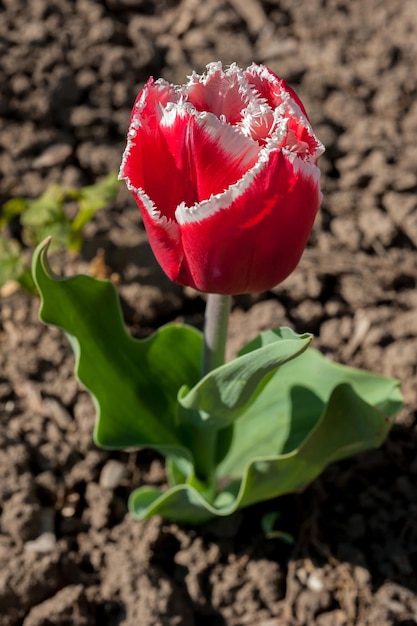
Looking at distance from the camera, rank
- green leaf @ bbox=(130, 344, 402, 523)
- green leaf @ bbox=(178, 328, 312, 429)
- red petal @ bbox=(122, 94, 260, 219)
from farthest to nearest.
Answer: green leaf @ bbox=(130, 344, 402, 523)
green leaf @ bbox=(178, 328, 312, 429)
red petal @ bbox=(122, 94, 260, 219)

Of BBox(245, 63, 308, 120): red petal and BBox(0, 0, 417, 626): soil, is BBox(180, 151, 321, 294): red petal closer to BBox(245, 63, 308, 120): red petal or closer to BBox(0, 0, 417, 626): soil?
BBox(245, 63, 308, 120): red petal

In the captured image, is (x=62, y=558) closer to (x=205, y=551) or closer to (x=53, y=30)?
(x=205, y=551)

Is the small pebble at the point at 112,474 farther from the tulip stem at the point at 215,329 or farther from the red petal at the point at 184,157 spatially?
the red petal at the point at 184,157

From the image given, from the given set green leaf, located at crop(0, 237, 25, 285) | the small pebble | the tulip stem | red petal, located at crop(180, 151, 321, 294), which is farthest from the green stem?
green leaf, located at crop(0, 237, 25, 285)

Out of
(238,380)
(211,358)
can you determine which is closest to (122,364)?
(211,358)

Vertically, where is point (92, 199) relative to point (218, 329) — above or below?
below

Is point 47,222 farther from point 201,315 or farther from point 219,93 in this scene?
point 219,93
